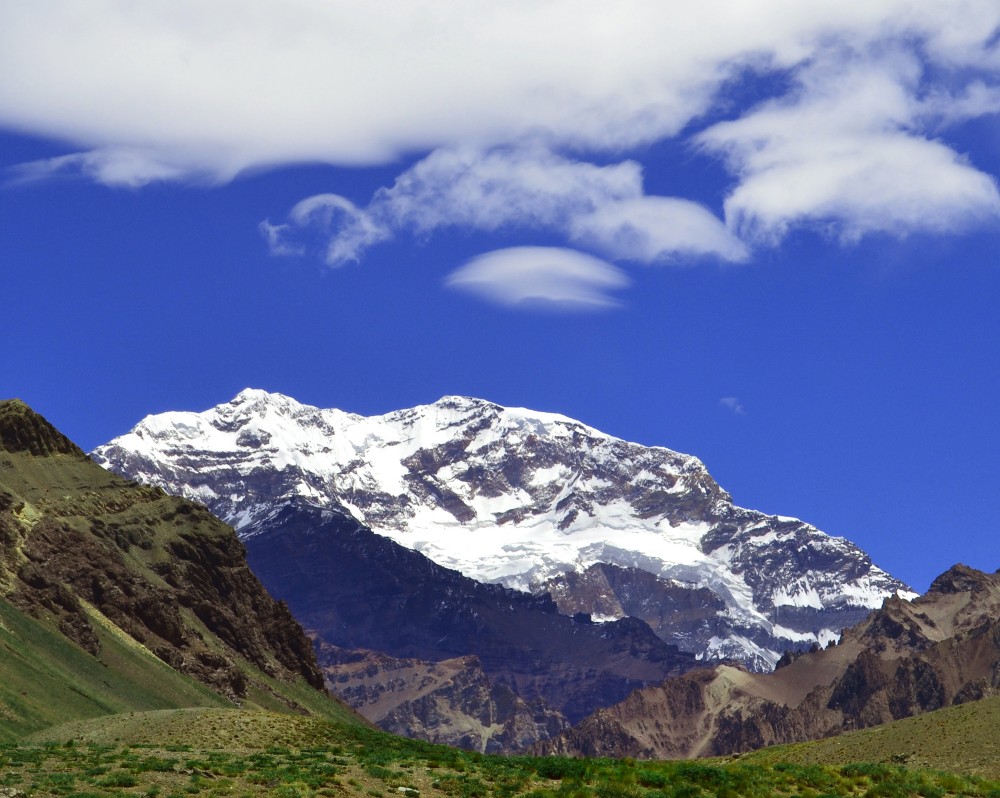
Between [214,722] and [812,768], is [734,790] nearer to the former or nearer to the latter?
[812,768]

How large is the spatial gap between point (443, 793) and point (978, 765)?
104 feet

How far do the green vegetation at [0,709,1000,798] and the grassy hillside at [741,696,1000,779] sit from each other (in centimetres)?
1300

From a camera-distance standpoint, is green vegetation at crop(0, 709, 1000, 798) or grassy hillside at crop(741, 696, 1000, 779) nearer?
green vegetation at crop(0, 709, 1000, 798)

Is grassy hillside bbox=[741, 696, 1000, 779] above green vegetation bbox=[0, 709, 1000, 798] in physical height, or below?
above

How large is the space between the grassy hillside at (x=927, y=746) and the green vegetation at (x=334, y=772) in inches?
512

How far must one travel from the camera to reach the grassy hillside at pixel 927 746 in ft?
250

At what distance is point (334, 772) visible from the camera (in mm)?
54469

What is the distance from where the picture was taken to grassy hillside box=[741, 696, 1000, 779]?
250 ft

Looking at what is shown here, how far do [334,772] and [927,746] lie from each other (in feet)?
129

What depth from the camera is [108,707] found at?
617 feet

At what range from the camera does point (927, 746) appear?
8119cm

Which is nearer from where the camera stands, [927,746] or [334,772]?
[334,772]

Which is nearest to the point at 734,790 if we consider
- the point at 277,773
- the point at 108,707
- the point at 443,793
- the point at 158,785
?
the point at 443,793

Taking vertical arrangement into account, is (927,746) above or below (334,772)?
above
